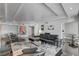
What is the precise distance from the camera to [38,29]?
6.65ft

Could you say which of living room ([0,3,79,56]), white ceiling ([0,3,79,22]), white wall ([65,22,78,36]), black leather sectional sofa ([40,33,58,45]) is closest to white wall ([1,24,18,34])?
living room ([0,3,79,56])

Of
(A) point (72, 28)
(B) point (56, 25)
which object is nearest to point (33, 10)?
(B) point (56, 25)

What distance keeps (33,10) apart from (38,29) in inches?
13.9

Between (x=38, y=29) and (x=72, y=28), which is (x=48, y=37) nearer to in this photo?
(x=38, y=29)

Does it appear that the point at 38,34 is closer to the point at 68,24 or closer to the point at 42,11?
the point at 42,11

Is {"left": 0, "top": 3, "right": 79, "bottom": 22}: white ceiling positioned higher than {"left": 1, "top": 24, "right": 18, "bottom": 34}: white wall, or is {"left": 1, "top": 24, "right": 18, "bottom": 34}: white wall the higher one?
{"left": 0, "top": 3, "right": 79, "bottom": 22}: white ceiling

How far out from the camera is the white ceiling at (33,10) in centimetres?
198

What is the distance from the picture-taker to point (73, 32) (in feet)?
6.50

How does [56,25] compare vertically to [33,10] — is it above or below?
below

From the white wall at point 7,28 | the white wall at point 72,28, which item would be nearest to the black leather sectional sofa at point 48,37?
the white wall at point 72,28

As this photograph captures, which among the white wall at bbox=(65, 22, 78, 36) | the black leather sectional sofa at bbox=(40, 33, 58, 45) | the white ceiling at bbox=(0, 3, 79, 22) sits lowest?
the black leather sectional sofa at bbox=(40, 33, 58, 45)

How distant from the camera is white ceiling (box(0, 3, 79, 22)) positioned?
78.1 inches

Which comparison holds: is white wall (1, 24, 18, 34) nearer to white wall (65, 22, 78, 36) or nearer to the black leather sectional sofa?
the black leather sectional sofa

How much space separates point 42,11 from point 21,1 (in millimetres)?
417
